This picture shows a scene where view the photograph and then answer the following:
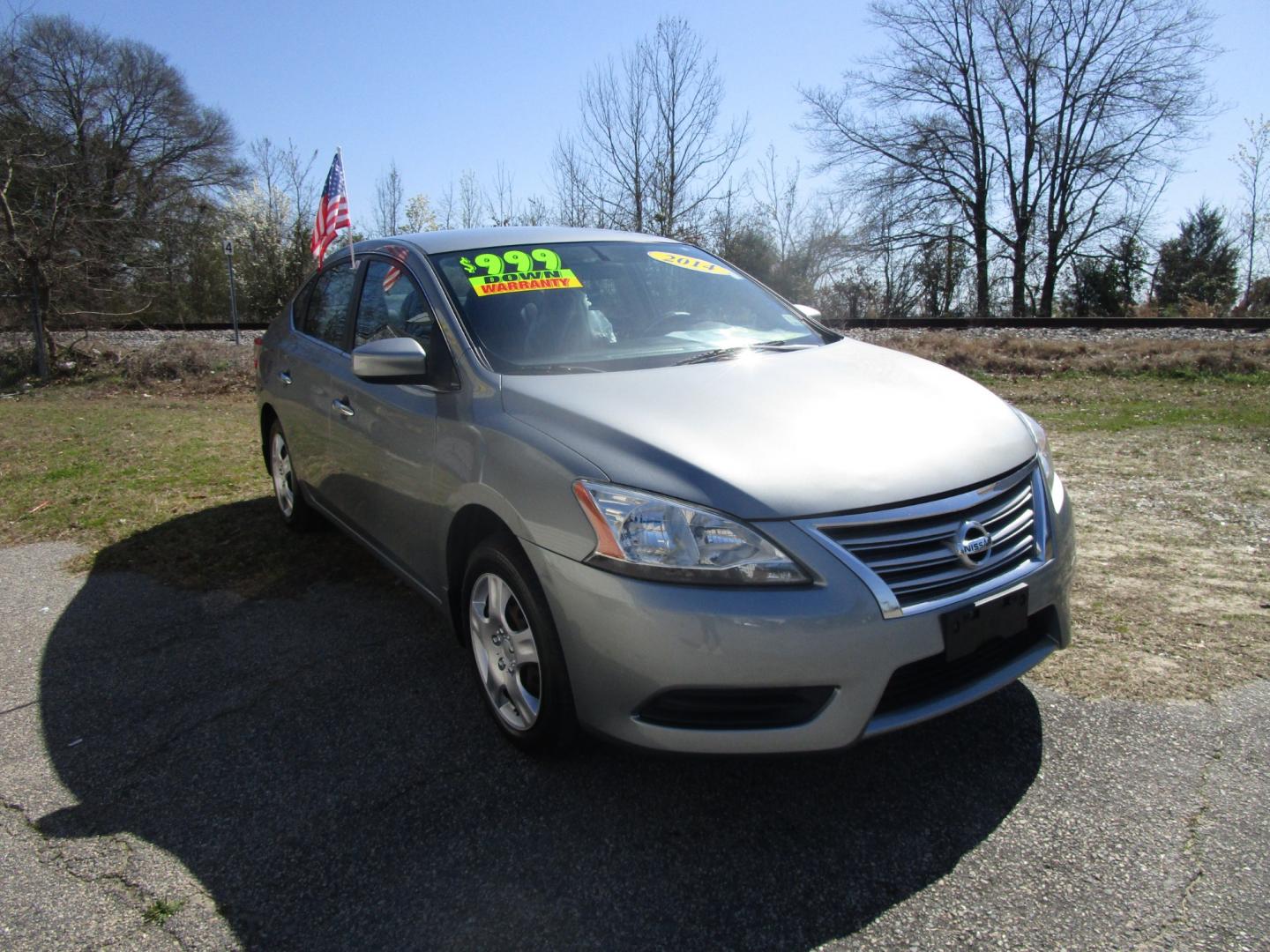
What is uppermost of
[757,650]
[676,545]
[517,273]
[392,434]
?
[517,273]

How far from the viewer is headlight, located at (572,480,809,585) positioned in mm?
2230

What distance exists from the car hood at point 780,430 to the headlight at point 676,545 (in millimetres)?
47

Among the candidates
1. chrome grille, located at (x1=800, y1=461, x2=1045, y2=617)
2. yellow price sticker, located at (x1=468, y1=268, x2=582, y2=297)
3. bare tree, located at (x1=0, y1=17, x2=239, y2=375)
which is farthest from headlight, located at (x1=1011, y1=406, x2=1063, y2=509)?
Answer: bare tree, located at (x1=0, y1=17, x2=239, y2=375)

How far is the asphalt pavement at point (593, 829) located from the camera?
212 centimetres

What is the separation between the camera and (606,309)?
3541mm

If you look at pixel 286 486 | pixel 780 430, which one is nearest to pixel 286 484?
pixel 286 486

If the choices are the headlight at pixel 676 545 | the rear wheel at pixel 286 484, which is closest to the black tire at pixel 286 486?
the rear wheel at pixel 286 484

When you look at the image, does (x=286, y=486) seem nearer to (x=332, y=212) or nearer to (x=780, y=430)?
(x=332, y=212)

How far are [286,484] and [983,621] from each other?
418 cm

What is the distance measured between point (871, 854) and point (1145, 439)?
6389mm

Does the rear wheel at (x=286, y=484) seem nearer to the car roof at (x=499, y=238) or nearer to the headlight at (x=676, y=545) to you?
the car roof at (x=499, y=238)

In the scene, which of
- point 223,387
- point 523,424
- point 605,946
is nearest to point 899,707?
point 605,946

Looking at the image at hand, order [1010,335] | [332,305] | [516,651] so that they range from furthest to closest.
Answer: [1010,335], [332,305], [516,651]

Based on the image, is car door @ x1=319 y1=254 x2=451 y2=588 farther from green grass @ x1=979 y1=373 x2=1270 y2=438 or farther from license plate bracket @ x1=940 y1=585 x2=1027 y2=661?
green grass @ x1=979 y1=373 x2=1270 y2=438
